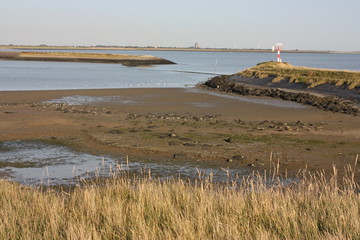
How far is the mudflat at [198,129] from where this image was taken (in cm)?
1401

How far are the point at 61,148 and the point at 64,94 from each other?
18255mm

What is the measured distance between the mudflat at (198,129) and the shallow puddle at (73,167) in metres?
0.73

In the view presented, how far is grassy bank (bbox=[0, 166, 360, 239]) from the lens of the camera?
6.35 metres

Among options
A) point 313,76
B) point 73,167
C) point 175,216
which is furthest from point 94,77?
point 175,216

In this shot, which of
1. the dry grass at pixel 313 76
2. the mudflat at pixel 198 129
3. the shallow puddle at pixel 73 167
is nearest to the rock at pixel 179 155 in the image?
the mudflat at pixel 198 129

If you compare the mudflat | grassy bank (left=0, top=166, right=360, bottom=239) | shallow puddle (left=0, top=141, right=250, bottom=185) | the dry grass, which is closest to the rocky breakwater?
the mudflat

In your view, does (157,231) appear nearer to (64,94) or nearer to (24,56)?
(64,94)

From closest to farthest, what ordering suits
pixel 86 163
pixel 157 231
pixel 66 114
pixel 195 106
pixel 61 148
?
pixel 157 231, pixel 86 163, pixel 61 148, pixel 66 114, pixel 195 106

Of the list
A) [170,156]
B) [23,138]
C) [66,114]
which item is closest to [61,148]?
[23,138]

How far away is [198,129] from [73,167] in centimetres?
696

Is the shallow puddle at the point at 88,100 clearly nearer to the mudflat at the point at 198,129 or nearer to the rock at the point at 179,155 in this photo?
the mudflat at the point at 198,129

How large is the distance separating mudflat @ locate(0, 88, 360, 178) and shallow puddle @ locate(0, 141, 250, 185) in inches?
28.7

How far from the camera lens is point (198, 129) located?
18.2 m

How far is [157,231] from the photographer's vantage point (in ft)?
21.7
